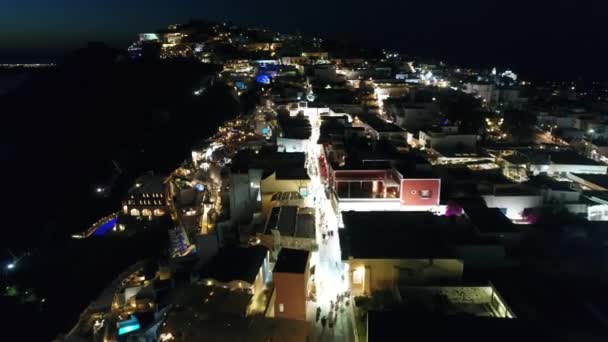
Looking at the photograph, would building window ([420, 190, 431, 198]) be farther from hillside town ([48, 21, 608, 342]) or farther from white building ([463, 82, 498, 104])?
white building ([463, 82, 498, 104])

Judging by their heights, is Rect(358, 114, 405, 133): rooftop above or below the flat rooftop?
above

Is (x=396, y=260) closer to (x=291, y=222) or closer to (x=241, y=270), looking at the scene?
(x=241, y=270)

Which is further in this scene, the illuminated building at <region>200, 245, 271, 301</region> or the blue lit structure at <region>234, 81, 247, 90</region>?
the blue lit structure at <region>234, 81, 247, 90</region>

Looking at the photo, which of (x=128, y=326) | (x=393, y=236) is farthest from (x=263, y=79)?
(x=128, y=326)

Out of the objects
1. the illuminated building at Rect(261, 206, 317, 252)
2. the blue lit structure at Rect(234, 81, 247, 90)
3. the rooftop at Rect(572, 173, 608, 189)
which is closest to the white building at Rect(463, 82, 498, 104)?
the rooftop at Rect(572, 173, 608, 189)

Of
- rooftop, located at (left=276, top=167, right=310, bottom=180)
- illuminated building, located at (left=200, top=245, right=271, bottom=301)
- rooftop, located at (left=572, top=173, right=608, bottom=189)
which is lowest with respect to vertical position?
illuminated building, located at (left=200, top=245, right=271, bottom=301)

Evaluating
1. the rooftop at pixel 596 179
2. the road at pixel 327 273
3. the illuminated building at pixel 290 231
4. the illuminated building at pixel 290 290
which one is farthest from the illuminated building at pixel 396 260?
the rooftop at pixel 596 179

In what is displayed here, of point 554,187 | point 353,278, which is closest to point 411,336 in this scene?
point 353,278
